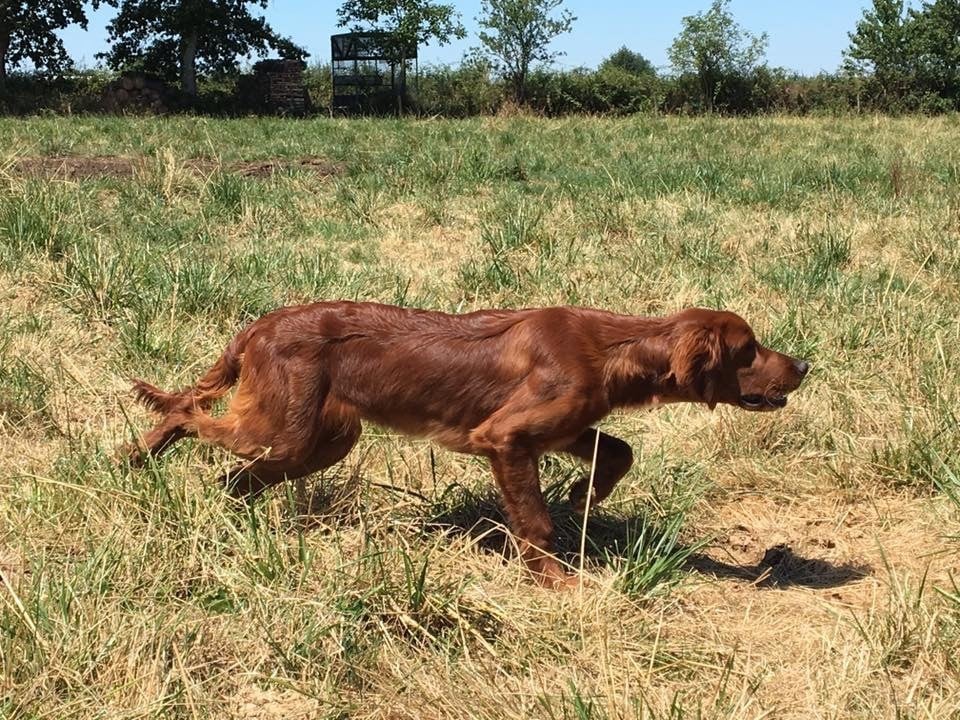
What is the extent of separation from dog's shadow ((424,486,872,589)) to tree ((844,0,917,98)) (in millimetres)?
31212

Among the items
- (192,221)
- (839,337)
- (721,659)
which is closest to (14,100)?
(192,221)

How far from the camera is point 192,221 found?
25.7ft

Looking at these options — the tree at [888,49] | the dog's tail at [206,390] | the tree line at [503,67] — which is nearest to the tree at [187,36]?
the tree line at [503,67]

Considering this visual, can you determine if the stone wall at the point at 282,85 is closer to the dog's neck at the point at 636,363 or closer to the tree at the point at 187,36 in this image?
the tree at the point at 187,36

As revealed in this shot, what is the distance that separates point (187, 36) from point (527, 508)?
2906 cm

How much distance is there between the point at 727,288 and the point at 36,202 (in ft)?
14.9

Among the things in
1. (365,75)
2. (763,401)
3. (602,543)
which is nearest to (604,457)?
(602,543)

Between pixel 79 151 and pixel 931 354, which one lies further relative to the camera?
pixel 79 151

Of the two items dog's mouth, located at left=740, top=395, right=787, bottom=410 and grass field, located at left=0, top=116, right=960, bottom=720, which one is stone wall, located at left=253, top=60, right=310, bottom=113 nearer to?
grass field, located at left=0, top=116, right=960, bottom=720

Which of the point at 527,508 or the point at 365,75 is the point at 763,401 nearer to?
the point at 527,508

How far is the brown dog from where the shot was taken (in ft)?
11.5

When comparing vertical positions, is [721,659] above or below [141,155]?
below

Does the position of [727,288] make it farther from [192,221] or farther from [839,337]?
[192,221]

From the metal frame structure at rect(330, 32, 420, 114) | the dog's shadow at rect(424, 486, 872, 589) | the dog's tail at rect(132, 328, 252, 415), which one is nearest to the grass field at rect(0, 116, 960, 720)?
the dog's shadow at rect(424, 486, 872, 589)
